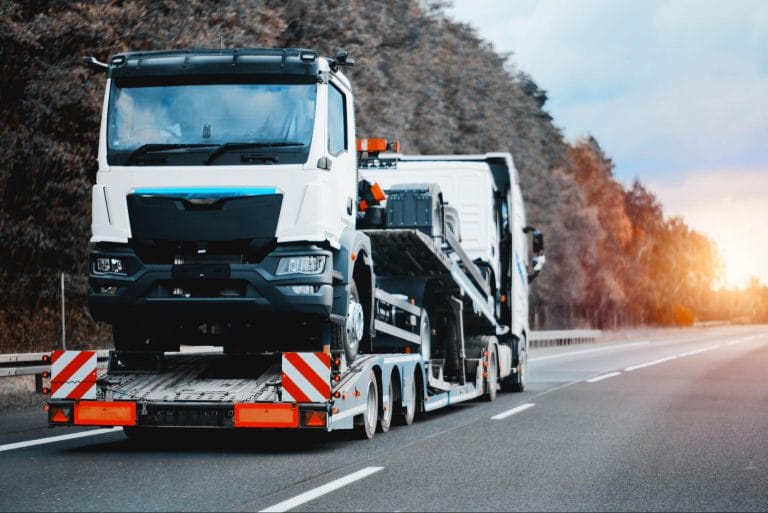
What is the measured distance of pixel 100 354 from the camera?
16656 mm

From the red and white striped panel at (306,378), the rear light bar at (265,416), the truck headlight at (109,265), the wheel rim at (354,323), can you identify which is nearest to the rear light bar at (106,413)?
the rear light bar at (265,416)

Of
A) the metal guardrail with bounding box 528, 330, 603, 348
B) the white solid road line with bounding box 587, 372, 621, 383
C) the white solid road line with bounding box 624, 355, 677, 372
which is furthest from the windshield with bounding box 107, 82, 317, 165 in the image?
the metal guardrail with bounding box 528, 330, 603, 348

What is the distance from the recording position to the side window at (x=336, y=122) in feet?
35.7

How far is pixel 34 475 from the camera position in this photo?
913 centimetres

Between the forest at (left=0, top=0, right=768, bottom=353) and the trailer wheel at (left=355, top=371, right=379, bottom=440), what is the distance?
761 centimetres

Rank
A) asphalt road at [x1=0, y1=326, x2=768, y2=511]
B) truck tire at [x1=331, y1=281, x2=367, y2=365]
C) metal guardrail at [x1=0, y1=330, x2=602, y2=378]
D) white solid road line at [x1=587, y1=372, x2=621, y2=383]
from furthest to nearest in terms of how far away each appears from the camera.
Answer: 1. white solid road line at [x1=587, y1=372, x2=621, y2=383]
2. metal guardrail at [x1=0, y1=330, x2=602, y2=378]
3. truck tire at [x1=331, y1=281, x2=367, y2=365]
4. asphalt road at [x1=0, y1=326, x2=768, y2=511]

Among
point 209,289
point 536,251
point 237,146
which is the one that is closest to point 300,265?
point 209,289

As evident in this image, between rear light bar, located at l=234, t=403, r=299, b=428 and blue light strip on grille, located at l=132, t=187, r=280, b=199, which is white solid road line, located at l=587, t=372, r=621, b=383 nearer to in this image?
rear light bar, located at l=234, t=403, r=299, b=428

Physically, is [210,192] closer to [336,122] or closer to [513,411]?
[336,122]

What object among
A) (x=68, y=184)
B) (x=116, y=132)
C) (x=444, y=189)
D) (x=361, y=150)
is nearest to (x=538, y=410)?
(x=444, y=189)

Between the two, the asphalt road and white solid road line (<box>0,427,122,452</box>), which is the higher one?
white solid road line (<box>0,427,122,452</box>)

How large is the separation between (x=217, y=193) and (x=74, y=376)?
6.89ft

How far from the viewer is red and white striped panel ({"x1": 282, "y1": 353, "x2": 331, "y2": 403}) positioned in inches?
407

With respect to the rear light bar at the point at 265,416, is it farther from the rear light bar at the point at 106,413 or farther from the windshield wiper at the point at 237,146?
the windshield wiper at the point at 237,146
